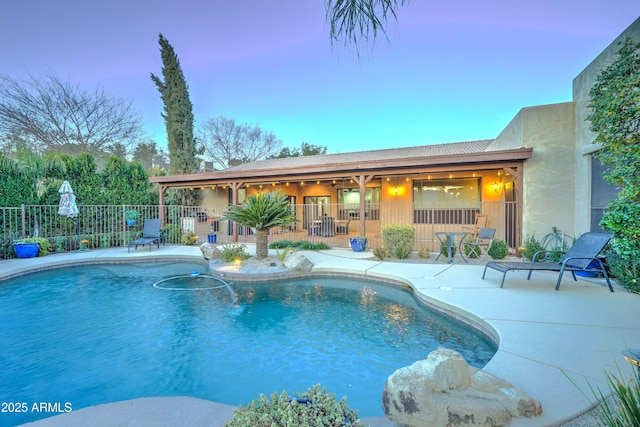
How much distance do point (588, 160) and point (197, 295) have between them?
8900 millimetres

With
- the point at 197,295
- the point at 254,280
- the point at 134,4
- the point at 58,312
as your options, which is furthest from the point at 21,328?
the point at 134,4

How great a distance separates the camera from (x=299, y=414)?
58.7 inches

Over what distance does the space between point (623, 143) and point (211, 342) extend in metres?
5.93

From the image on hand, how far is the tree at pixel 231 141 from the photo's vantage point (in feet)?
90.6

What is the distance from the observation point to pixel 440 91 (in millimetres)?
11211

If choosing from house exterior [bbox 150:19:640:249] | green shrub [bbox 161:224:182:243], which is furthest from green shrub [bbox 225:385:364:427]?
green shrub [bbox 161:224:182:243]

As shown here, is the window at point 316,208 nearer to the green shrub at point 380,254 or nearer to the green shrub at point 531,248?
the green shrub at point 380,254

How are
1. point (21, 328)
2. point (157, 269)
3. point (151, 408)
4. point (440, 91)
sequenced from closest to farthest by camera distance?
point (151, 408) → point (21, 328) → point (157, 269) → point (440, 91)

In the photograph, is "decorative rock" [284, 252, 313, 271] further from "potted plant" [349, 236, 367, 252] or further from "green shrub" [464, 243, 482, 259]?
"green shrub" [464, 243, 482, 259]

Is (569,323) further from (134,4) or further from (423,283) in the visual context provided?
(134,4)

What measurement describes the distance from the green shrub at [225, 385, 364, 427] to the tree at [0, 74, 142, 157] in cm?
2015

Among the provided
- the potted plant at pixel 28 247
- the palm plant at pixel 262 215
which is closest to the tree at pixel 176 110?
the potted plant at pixel 28 247

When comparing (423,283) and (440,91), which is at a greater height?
(440,91)

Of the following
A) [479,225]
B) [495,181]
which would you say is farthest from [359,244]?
[495,181]
